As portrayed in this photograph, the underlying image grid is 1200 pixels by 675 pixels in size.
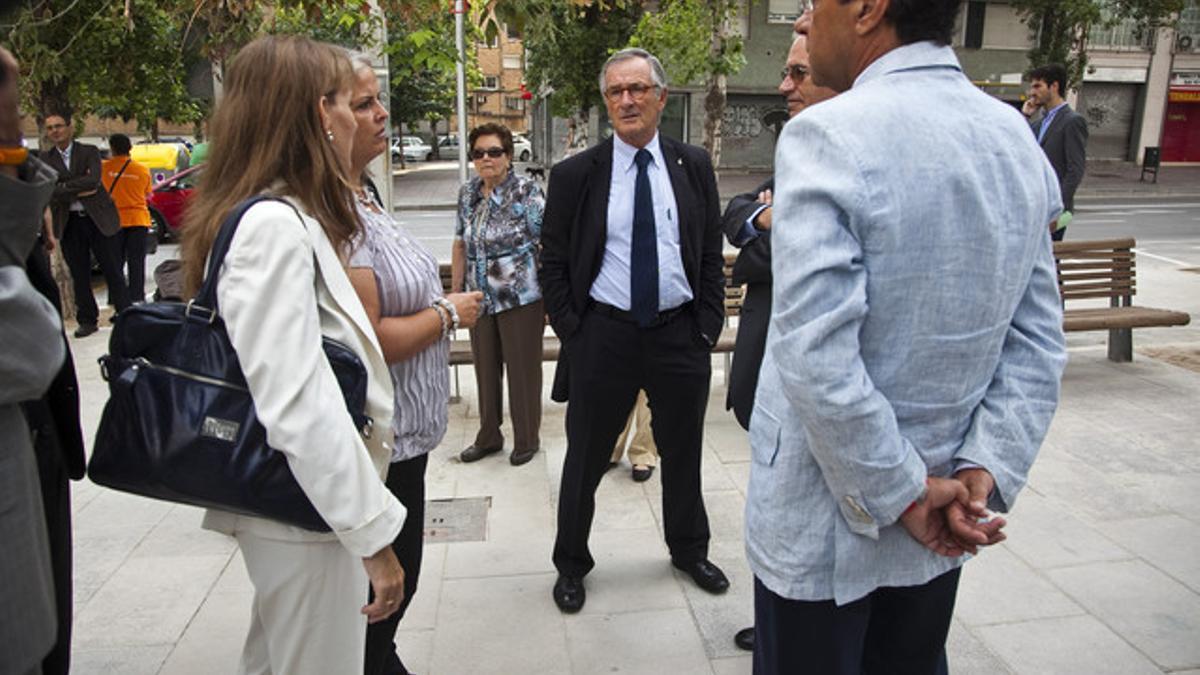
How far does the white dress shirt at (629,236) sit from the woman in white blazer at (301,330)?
144 centimetres

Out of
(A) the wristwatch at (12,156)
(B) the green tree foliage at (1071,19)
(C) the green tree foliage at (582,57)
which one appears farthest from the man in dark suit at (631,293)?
(B) the green tree foliage at (1071,19)

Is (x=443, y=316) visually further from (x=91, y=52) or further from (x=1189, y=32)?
(x=1189, y=32)

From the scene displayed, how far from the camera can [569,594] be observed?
328cm

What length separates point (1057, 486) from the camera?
4336mm

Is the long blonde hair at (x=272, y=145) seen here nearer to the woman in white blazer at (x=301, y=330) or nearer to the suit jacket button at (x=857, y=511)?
the woman in white blazer at (x=301, y=330)

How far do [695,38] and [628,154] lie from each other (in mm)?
10453

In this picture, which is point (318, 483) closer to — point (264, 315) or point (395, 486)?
point (264, 315)

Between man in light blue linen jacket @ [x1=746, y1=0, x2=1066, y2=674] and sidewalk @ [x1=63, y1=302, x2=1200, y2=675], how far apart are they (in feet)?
4.73

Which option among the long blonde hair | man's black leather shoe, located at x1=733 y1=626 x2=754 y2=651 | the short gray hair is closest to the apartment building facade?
the short gray hair

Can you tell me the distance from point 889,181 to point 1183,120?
39095mm

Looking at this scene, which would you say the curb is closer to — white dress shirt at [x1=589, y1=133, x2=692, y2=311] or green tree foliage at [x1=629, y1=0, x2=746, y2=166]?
green tree foliage at [x1=629, y1=0, x2=746, y2=166]

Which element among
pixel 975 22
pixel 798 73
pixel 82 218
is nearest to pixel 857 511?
pixel 798 73

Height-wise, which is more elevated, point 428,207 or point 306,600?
point 306,600

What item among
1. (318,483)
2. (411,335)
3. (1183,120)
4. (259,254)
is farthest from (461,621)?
(1183,120)
